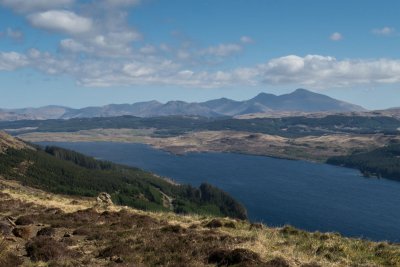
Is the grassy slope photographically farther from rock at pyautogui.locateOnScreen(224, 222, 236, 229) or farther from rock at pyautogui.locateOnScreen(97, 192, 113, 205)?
rock at pyautogui.locateOnScreen(97, 192, 113, 205)

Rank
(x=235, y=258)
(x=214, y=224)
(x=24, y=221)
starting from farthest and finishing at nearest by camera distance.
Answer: (x=24, y=221) < (x=214, y=224) < (x=235, y=258)

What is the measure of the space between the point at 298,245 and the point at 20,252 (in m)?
17.1

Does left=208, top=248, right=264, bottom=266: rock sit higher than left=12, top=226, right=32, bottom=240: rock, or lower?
higher

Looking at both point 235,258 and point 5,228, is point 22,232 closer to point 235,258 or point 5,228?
point 5,228

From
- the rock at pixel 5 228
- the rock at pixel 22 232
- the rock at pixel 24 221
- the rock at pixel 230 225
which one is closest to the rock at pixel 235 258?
the rock at pixel 230 225

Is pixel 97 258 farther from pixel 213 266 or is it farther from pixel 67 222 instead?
pixel 67 222

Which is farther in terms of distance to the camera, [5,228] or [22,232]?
[5,228]

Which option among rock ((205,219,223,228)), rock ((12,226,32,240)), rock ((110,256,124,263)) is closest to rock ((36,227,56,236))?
rock ((12,226,32,240))

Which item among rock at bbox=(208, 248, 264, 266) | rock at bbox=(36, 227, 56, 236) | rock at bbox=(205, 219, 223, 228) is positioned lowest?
rock at bbox=(205, 219, 223, 228)

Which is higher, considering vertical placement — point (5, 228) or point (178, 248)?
point (178, 248)

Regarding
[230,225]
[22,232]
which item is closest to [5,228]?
[22,232]

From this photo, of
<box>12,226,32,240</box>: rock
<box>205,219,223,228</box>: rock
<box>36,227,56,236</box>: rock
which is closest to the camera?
<box>12,226,32,240</box>: rock

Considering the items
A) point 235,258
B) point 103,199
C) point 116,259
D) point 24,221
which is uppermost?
point 235,258

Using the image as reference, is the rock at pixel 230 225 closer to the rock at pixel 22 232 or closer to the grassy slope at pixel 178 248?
the grassy slope at pixel 178 248
